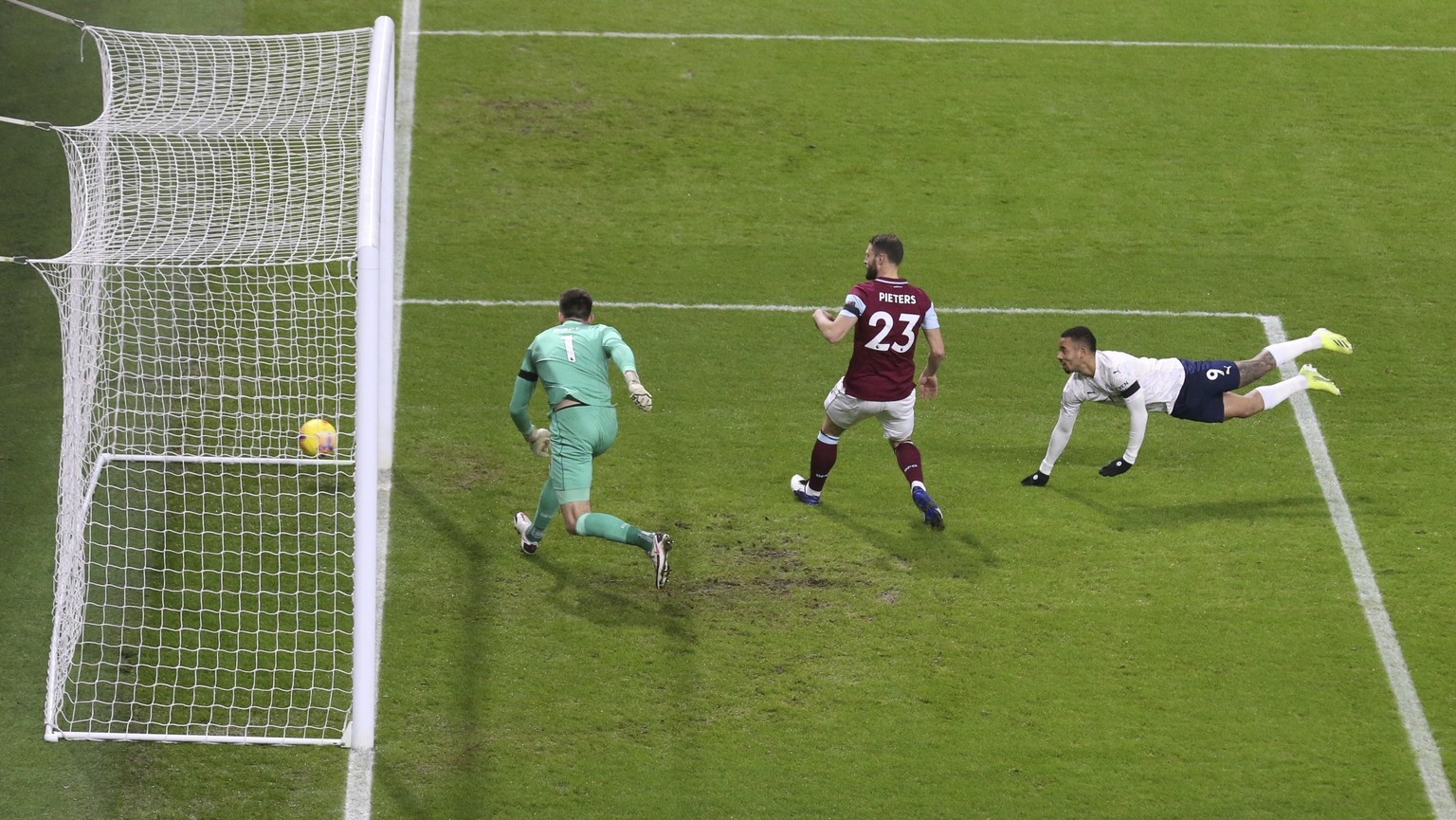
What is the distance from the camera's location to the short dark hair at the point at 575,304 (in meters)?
9.40

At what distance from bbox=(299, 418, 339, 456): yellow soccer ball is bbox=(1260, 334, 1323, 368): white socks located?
637cm

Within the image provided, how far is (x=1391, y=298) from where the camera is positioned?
1344 cm

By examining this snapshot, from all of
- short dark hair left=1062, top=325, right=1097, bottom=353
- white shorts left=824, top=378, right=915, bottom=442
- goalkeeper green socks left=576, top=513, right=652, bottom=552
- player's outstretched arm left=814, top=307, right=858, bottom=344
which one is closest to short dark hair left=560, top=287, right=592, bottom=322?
goalkeeper green socks left=576, top=513, right=652, bottom=552

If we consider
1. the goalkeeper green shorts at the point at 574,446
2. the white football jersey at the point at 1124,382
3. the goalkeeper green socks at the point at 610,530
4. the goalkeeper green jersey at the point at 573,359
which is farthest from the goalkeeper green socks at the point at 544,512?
the white football jersey at the point at 1124,382

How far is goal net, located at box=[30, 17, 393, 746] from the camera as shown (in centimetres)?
857

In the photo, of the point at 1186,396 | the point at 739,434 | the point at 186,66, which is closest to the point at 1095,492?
the point at 1186,396

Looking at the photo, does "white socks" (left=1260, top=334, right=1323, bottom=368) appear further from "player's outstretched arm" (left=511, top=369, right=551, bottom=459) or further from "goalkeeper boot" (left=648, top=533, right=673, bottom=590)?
"player's outstretched arm" (left=511, top=369, right=551, bottom=459)

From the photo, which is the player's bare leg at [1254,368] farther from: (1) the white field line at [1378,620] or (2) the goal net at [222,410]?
(2) the goal net at [222,410]

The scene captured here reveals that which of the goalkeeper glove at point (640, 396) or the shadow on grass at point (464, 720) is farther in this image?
the goalkeeper glove at point (640, 396)

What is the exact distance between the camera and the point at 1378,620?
31.0ft

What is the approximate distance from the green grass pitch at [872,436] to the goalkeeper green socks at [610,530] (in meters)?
0.46

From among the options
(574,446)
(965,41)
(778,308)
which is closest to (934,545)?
(574,446)

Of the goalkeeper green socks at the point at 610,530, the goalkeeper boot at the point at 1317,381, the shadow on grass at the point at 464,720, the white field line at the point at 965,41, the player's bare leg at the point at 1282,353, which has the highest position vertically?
the white field line at the point at 965,41

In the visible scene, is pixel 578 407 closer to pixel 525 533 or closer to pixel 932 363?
pixel 525 533
